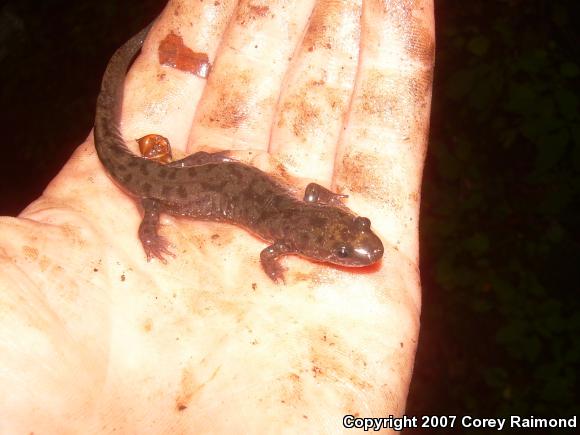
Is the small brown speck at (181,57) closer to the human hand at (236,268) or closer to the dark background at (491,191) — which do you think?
the human hand at (236,268)

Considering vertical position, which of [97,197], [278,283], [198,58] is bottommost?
[278,283]

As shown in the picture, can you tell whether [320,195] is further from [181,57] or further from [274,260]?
[181,57]

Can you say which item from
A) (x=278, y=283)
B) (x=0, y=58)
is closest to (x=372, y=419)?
(x=278, y=283)

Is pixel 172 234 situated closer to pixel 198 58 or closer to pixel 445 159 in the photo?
pixel 198 58

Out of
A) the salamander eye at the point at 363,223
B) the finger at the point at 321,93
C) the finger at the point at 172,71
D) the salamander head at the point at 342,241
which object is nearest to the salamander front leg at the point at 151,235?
the finger at the point at 172,71

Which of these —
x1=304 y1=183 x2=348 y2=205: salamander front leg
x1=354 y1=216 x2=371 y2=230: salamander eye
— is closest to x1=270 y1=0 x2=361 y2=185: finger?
x1=304 y1=183 x2=348 y2=205: salamander front leg

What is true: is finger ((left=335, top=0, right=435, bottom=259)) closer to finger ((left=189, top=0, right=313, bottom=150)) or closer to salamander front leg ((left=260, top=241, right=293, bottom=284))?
salamander front leg ((left=260, top=241, right=293, bottom=284))
